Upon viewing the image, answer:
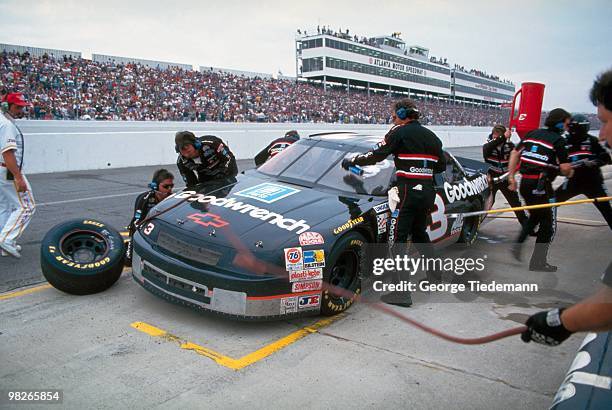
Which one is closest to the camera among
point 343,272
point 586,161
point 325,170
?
point 343,272

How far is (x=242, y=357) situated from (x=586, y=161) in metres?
5.08

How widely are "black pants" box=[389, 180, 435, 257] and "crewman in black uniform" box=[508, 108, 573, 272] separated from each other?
5.82 ft

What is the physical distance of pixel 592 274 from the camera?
510cm

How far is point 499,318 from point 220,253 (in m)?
2.36

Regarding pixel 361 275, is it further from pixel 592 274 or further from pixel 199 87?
pixel 199 87

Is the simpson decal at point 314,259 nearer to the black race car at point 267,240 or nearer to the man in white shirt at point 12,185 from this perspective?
the black race car at point 267,240

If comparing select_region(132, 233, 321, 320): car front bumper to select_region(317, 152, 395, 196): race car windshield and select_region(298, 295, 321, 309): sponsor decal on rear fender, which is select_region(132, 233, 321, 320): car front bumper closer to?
select_region(298, 295, 321, 309): sponsor decal on rear fender

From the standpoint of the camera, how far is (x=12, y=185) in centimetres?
509

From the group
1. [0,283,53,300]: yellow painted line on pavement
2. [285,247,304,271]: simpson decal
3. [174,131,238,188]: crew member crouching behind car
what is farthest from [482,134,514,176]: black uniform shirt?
[0,283,53,300]: yellow painted line on pavement

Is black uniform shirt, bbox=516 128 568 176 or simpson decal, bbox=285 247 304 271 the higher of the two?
black uniform shirt, bbox=516 128 568 176

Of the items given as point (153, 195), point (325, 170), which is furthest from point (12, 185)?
point (325, 170)

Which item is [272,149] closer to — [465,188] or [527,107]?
[465,188]

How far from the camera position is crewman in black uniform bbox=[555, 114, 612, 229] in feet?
19.2

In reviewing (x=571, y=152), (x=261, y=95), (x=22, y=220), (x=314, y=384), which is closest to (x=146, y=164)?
(x=22, y=220)
